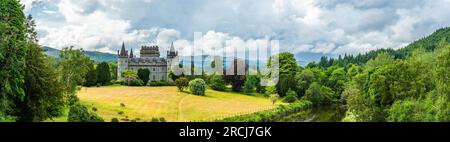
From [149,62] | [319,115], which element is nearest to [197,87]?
[319,115]

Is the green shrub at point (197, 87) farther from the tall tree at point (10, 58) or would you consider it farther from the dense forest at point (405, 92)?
the tall tree at point (10, 58)

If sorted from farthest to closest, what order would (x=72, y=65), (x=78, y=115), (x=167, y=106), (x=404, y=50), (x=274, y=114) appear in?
(x=404, y=50), (x=167, y=106), (x=274, y=114), (x=72, y=65), (x=78, y=115)

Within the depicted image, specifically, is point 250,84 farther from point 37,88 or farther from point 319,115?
point 37,88

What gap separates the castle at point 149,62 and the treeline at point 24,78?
1718 inches

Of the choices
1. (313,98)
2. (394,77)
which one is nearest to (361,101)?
(394,77)

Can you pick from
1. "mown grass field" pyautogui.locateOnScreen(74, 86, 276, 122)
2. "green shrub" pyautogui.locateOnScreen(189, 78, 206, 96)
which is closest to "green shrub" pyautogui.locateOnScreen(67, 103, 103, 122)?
"mown grass field" pyautogui.locateOnScreen(74, 86, 276, 122)

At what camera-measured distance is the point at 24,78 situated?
19250mm

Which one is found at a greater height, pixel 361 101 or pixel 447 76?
pixel 447 76

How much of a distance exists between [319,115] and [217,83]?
17607mm

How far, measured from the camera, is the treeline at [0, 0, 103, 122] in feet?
52.1

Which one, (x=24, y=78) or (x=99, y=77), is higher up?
(x=24, y=78)

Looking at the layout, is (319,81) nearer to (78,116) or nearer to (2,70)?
(78,116)
